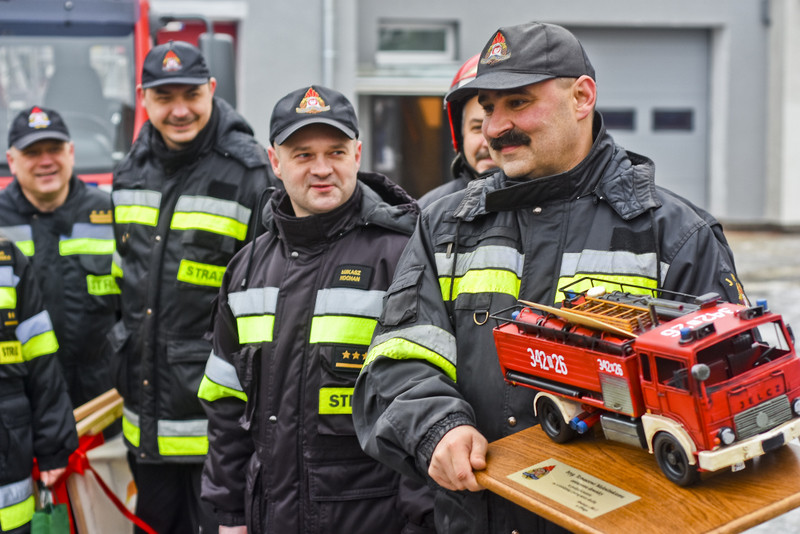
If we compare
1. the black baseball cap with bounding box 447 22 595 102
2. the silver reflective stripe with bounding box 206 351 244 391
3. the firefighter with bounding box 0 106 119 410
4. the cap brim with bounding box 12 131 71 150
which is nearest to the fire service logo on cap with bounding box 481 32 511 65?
the black baseball cap with bounding box 447 22 595 102

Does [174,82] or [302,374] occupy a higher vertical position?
[174,82]

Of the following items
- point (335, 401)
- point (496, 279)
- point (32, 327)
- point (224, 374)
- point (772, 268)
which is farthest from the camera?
point (772, 268)

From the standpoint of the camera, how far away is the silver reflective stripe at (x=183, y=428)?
13.0 feet

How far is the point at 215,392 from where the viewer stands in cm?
321

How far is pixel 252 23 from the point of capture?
12.6 meters

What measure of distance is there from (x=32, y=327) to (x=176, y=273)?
61 cm

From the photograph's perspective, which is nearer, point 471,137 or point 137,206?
point 471,137

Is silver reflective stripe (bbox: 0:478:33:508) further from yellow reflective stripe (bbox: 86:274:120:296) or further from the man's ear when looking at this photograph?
the man's ear

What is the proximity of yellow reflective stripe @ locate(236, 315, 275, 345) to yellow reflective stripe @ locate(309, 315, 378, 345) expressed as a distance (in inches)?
6.2

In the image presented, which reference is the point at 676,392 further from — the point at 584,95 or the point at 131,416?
the point at 131,416

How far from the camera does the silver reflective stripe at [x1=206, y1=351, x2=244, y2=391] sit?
3.17 metres

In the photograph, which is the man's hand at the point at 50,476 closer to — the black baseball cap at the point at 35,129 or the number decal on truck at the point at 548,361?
the black baseball cap at the point at 35,129

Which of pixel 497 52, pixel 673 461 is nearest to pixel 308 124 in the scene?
pixel 497 52

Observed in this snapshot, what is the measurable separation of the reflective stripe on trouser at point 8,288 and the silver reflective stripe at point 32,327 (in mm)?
89
